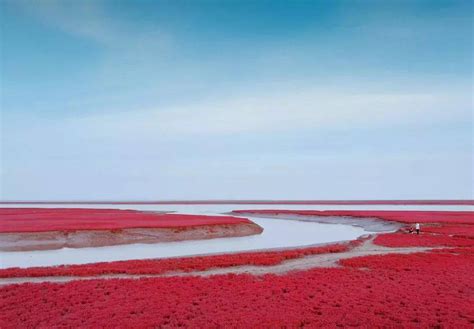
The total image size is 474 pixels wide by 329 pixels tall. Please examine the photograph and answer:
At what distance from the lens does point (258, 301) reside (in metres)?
16.5

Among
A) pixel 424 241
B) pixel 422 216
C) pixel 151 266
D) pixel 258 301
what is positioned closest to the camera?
pixel 258 301

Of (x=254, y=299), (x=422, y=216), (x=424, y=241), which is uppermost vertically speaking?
(x=422, y=216)

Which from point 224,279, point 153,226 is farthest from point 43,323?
point 153,226

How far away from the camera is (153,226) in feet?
156

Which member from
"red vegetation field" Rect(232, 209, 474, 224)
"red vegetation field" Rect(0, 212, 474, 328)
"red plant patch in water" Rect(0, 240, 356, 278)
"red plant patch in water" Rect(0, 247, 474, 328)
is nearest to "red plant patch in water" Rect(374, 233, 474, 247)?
"red vegetation field" Rect(0, 212, 474, 328)

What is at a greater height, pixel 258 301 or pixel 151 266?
pixel 258 301

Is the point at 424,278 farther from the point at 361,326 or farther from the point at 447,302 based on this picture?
the point at 361,326

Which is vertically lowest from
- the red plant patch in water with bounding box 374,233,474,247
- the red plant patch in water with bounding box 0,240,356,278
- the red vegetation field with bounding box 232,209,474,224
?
the red plant patch in water with bounding box 0,240,356,278

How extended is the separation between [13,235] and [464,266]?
3824cm

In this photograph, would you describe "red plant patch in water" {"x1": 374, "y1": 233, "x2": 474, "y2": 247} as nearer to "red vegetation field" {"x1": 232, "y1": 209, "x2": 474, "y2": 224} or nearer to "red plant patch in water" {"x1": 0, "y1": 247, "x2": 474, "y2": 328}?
"red plant patch in water" {"x1": 0, "y1": 247, "x2": 474, "y2": 328}

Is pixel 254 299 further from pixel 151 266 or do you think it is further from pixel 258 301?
pixel 151 266

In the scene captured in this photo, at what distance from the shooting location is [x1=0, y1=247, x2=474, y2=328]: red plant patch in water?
46.0ft

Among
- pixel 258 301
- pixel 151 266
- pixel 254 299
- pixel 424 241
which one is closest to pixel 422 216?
pixel 424 241

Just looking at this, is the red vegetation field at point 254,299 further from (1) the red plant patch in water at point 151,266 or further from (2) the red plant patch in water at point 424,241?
(2) the red plant patch in water at point 424,241
